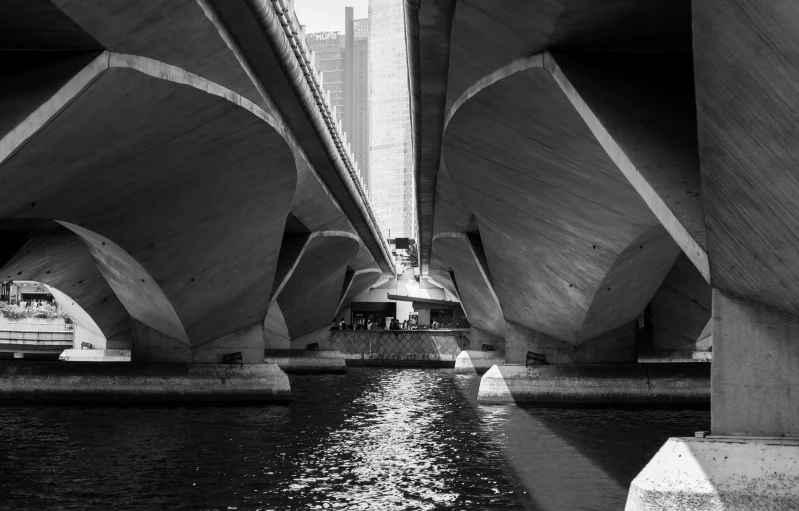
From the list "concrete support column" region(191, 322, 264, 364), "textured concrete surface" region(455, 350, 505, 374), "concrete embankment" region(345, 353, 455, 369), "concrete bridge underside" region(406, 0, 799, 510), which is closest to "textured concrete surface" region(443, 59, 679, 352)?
"concrete bridge underside" region(406, 0, 799, 510)

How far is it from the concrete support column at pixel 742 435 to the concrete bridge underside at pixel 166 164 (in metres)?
10.9

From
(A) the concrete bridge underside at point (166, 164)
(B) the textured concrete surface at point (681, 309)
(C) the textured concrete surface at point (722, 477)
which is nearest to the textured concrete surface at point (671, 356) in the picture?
(B) the textured concrete surface at point (681, 309)

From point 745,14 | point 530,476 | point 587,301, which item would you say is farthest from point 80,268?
point 745,14

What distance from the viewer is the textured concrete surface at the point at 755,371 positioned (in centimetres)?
1287

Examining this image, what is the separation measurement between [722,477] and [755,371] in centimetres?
177

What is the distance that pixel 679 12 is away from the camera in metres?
15.2

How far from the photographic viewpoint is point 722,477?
39.7 ft

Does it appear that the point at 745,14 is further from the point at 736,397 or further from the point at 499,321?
the point at 499,321

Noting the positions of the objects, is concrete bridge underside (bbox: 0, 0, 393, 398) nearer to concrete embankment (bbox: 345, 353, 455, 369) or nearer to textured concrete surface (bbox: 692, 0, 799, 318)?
textured concrete surface (bbox: 692, 0, 799, 318)

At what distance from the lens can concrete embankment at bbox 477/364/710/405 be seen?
108 feet

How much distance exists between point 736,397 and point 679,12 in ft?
20.7

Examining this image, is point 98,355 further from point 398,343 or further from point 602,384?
point 602,384

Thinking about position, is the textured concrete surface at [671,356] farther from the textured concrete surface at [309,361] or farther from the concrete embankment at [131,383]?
the concrete embankment at [131,383]

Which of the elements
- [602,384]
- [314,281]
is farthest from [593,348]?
[314,281]
